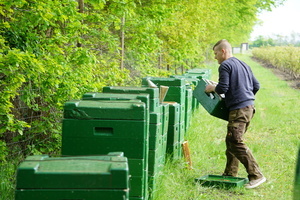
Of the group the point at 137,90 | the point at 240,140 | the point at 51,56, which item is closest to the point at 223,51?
the point at 240,140

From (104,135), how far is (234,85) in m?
2.87

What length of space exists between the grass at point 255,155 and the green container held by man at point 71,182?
2.67m

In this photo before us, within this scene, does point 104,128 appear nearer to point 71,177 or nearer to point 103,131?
point 103,131

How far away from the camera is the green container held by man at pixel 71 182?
128 inches

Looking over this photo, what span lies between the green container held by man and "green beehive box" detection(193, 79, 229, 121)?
397cm

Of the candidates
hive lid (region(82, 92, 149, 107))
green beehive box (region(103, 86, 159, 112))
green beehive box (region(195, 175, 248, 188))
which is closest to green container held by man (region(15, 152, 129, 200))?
hive lid (region(82, 92, 149, 107))

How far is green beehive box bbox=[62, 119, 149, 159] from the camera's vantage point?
4520 millimetres

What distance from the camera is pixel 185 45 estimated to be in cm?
1558

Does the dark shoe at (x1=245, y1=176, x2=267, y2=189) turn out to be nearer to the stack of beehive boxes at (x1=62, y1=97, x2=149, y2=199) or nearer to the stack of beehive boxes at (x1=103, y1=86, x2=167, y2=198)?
the stack of beehive boxes at (x1=103, y1=86, x2=167, y2=198)

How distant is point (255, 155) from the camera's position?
9031mm

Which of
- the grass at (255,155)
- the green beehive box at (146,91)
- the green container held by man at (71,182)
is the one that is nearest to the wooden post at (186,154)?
the grass at (255,155)

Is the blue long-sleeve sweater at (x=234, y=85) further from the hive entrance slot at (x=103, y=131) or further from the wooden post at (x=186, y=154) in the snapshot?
the hive entrance slot at (x=103, y=131)

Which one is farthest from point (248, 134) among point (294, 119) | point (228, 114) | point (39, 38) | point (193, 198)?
point (39, 38)

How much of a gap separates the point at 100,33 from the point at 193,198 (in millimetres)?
3438
